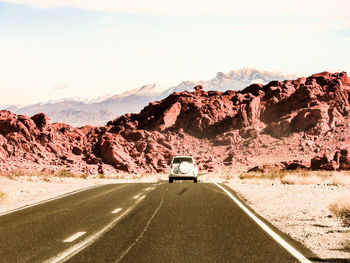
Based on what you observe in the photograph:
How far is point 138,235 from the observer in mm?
8273

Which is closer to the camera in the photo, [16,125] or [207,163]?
[16,125]

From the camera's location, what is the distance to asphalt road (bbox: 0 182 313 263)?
6566mm

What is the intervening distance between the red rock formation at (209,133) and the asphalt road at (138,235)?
39.0m

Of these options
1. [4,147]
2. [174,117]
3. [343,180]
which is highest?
[174,117]

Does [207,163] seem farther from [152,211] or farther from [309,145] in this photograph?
[152,211]

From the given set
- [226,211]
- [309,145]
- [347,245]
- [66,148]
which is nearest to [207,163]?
[309,145]

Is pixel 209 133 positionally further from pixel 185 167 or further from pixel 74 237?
pixel 74 237

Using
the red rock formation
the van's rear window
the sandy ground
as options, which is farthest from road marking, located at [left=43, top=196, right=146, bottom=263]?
the red rock formation

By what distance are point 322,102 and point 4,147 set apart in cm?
5753

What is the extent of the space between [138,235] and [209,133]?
262 ft

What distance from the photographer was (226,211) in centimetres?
1191

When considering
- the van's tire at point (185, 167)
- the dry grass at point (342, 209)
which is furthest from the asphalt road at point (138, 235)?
the van's tire at point (185, 167)

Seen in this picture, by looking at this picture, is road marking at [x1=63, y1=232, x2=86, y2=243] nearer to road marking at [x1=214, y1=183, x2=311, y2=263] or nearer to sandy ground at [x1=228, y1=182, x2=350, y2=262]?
road marking at [x1=214, y1=183, x2=311, y2=263]

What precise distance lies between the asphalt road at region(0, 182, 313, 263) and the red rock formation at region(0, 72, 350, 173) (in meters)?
39.0
